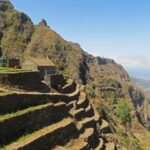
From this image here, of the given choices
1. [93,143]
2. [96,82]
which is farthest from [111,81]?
[93,143]

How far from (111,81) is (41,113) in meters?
130

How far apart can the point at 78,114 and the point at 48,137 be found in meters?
13.1

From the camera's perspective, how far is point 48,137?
1132 inches

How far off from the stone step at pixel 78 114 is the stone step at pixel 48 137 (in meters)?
5.12

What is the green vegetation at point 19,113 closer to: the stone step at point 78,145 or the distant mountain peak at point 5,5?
the stone step at point 78,145

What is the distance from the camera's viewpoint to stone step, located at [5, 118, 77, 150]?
25.2 metres

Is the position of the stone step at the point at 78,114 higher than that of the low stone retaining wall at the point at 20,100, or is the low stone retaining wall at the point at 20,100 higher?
the low stone retaining wall at the point at 20,100

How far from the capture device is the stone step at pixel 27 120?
25.4 metres

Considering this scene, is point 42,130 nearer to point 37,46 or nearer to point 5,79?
point 5,79

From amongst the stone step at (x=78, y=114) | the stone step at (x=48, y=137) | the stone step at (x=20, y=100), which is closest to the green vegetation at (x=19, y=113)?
the stone step at (x=20, y=100)

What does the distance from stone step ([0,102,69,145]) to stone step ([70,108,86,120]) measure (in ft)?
19.6

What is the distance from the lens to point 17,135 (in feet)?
87.4

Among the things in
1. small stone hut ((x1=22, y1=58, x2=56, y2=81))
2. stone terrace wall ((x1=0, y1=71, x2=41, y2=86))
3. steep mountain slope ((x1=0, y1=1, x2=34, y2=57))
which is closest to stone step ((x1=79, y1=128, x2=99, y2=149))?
stone terrace wall ((x1=0, y1=71, x2=41, y2=86))

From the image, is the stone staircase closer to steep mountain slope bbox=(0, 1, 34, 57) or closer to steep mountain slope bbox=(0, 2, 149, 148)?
steep mountain slope bbox=(0, 2, 149, 148)
